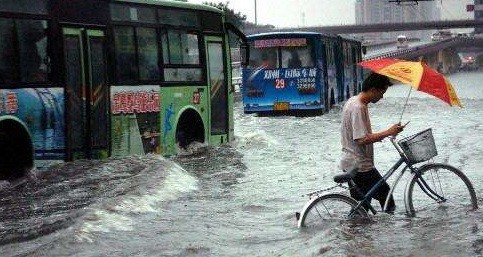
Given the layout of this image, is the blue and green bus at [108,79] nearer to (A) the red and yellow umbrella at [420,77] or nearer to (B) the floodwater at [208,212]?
(B) the floodwater at [208,212]

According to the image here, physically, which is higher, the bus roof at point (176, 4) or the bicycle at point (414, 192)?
the bus roof at point (176, 4)

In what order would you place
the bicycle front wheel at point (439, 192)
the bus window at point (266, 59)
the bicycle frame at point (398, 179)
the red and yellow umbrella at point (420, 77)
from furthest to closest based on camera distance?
the bus window at point (266, 59) < the bicycle front wheel at point (439, 192) < the bicycle frame at point (398, 179) < the red and yellow umbrella at point (420, 77)

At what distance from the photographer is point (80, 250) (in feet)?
25.5

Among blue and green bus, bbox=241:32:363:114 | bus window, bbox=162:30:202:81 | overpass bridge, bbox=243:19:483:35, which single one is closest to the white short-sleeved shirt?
bus window, bbox=162:30:202:81

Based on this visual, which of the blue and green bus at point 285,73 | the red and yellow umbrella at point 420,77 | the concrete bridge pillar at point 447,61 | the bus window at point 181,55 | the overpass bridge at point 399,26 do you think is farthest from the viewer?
the overpass bridge at point 399,26

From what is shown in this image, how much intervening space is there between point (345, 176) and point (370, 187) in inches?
17.7

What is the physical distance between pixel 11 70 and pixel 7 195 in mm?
1653

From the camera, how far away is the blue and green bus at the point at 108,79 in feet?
37.5

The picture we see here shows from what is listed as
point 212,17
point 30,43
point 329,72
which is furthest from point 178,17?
point 329,72

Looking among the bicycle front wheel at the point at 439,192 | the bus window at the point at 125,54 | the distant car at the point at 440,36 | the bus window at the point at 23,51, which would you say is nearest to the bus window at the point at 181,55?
the bus window at the point at 125,54

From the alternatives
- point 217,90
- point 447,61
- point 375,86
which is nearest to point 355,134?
point 375,86

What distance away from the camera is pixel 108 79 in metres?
13.4

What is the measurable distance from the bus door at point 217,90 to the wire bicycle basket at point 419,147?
29.3 ft

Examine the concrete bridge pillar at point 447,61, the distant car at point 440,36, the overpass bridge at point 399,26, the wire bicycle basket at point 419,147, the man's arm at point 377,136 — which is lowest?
the concrete bridge pillar at point 447,61
